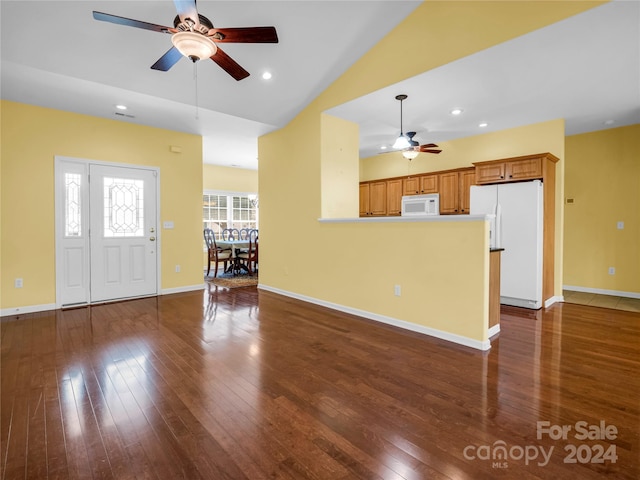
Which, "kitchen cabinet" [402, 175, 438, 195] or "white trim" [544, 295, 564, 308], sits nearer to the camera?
"white trim" [544, 295, 564, 308]

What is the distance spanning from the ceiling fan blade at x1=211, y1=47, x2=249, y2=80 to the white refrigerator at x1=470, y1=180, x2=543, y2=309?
3.83 meters

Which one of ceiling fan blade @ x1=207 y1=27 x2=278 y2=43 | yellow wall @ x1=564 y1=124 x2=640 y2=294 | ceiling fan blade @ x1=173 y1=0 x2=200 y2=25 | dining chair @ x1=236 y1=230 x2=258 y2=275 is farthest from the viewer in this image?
dining chair @ x1=236 y1=230 x2=258 y2=275

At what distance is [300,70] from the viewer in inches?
164

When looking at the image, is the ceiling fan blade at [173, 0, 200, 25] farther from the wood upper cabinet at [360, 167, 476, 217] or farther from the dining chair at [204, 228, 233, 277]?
the dining chair at [204, 228, 233, 277]

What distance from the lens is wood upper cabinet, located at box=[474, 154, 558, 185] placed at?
437cm

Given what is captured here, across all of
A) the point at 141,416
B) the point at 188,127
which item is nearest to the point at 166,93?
the point at 188,127

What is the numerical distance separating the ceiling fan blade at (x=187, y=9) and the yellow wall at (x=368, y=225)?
2.31 m

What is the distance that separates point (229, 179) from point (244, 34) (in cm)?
673

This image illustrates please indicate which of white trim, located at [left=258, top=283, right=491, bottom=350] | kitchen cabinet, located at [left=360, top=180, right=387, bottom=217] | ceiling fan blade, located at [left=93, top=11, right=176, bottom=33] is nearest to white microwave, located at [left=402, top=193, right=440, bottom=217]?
kitchen cabinet, located at [left=360, top=180, right=387, bottom=217]

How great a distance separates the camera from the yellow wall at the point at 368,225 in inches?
118

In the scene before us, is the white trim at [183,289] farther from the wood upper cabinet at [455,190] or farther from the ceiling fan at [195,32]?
the wood upper cabinet at [455,190]

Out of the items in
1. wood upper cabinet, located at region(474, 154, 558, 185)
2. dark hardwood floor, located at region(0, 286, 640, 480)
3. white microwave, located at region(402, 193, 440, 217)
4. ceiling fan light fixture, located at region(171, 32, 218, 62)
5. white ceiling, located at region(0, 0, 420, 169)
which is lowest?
dark hardwood floor, located at region(0, 286, 640, 480)

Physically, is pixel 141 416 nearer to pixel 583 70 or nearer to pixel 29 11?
pixel 29 11

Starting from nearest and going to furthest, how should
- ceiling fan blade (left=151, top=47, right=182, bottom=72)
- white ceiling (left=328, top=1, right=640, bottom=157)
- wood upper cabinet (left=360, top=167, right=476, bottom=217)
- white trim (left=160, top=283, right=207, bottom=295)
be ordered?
ceiling fan blade (left=151, top=47, right=182, bottom=72) → white ceiling (left=328, top=1, right=640, bottom=157) → white trim (left=160, top=283, right=207, bottom=295) → wood upper cabinet (left=360, top=167, right=476, bottom=217)
